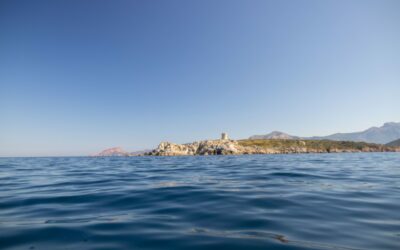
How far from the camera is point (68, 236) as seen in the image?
4.84m

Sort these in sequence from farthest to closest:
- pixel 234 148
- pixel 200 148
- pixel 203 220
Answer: pixel 200 148 < pixel 234 148 < pixel 203 220

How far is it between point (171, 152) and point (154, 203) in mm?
163238

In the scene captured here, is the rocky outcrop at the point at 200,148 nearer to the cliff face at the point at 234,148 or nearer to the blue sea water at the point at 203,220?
the cliff face at the point at 234,148

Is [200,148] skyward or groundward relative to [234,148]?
skyward

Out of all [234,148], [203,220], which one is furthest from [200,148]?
[203,220]

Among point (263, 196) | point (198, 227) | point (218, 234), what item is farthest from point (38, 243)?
point (263, 196)

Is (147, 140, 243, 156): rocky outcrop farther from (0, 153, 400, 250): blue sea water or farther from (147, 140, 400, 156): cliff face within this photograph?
(0, 153, 400, 250): blue sea water

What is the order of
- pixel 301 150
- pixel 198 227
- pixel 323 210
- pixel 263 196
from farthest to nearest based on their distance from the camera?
1. pixel 301 150
2. pixel 263 196
3. pixel 323 210
4. pixel 198 227

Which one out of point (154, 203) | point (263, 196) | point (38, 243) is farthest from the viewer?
point (263, 196)

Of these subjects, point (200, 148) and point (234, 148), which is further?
point (200, 148)

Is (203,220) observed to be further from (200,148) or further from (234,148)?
(200,148)

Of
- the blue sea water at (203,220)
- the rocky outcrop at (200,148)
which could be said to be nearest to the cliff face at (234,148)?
the rocky outcrop at (200,148)

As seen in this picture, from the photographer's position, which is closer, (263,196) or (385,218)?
(385,218)

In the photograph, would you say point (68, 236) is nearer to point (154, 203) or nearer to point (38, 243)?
point (38, 243)
